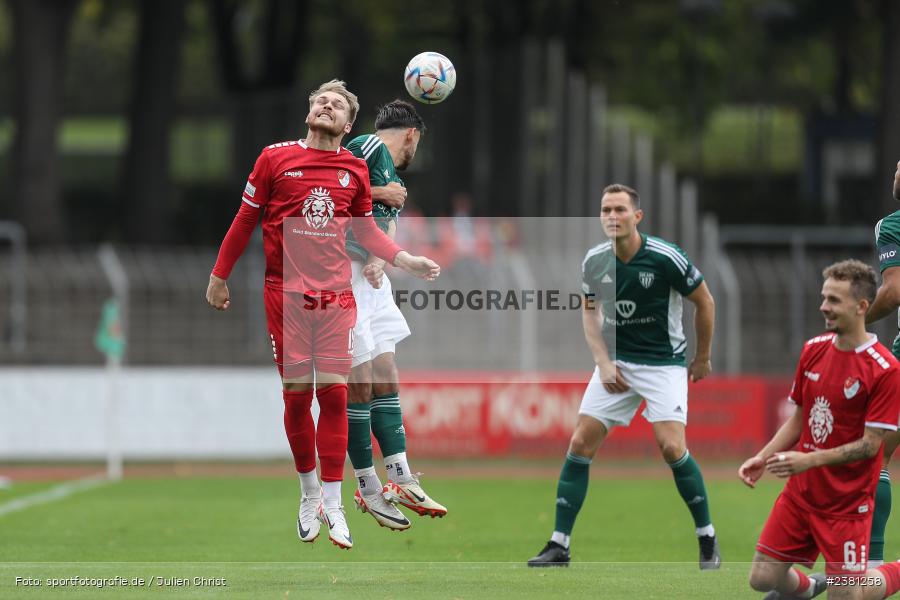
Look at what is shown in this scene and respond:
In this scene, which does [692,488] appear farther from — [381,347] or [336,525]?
[336,525]

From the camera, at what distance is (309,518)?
9.45 metres

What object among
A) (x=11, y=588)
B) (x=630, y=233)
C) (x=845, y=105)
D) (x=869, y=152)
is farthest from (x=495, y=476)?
(x=845, y=105)

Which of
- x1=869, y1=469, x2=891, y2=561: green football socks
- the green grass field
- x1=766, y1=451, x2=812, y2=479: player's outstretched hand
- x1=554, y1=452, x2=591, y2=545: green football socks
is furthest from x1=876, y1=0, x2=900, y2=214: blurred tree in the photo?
x1=766, y1=451, x2=812, y2=479: player's outstretched hand

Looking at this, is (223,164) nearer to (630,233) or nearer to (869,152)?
(869,152)

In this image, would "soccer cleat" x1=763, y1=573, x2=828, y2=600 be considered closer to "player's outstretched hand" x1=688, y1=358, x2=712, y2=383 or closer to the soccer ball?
"player's outstretched hand" x1=688, y1=358, x2=712, y2=383

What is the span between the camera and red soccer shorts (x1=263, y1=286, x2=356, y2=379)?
9.23 m

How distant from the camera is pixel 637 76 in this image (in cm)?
4525

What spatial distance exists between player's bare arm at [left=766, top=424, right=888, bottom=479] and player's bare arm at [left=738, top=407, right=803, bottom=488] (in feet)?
0.32

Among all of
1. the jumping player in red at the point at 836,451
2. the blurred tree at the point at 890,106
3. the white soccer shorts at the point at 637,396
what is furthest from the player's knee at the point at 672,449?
the blurred tree at the point at 890,106

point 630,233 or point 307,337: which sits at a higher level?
point 630,233

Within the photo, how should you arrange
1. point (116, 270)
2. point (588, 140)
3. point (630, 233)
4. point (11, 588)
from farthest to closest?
point (588, 140) < point (116, 270) < point (630, 233) < point (11, 588)

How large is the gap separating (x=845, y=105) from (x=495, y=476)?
24145mm

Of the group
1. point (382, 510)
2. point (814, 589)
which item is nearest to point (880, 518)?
point (814, 589)

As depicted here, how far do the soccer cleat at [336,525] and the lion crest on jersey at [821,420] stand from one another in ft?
9.16
